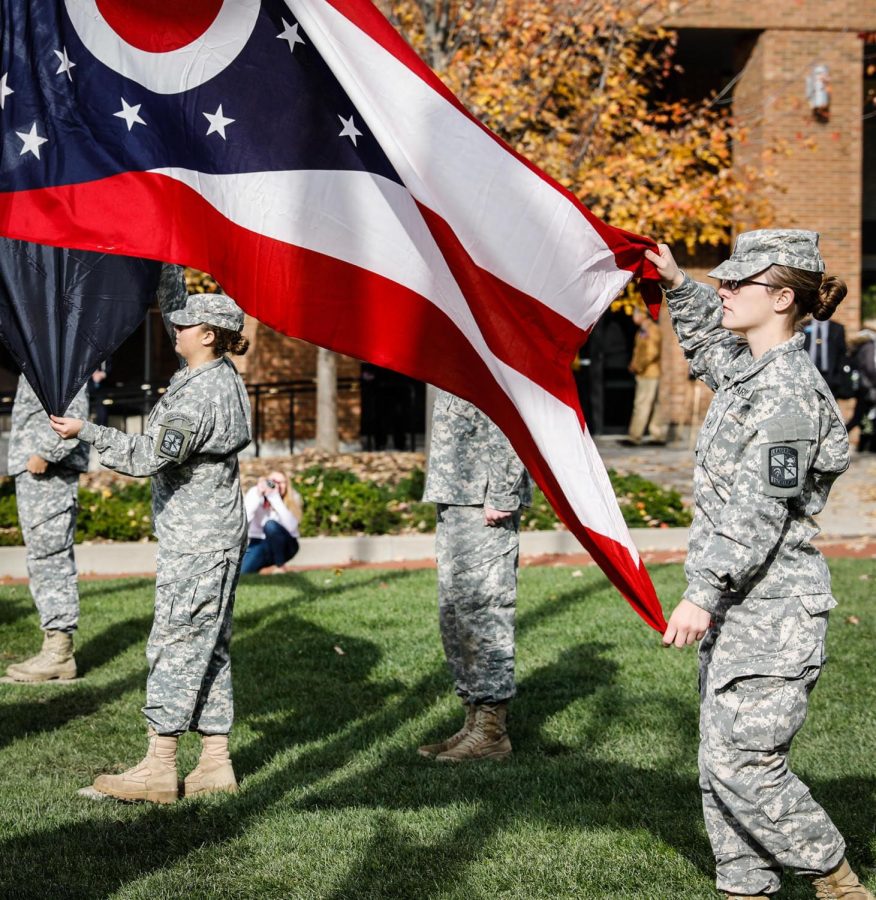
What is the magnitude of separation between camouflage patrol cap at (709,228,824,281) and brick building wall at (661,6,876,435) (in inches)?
651

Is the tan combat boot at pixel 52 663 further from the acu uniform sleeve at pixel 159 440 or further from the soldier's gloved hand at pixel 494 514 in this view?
the soldier's gloved hand at pixel 494 514

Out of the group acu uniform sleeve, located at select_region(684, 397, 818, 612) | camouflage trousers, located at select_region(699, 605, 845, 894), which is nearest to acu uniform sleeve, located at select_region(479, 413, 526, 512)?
camouflage trousers, located at select_region(699, 605, 845, 894)

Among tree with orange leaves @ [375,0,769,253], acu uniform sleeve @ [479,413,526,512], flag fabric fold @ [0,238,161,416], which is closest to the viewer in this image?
flag fabric fold @ [0,238,161,416]

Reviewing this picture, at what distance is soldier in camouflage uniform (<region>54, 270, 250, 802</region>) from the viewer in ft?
17.2

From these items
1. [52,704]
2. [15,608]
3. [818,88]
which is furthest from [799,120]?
[52,704]

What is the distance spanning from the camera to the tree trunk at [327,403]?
17516mm

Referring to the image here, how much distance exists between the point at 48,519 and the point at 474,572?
2761mm

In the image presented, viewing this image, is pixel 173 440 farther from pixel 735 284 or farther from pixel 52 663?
pixel 52 663

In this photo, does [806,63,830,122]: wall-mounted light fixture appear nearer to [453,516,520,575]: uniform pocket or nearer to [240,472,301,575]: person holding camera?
[240,472,301,575]: person holding camera

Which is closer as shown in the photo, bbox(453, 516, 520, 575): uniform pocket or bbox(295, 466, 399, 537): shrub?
bbox(453, 516, 520, 575): uniform pocket

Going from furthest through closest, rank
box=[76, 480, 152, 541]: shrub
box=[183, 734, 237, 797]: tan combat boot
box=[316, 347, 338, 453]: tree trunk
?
box=[316, 347, 338, 453]: tree trunk, box=[76, 480, 152, 541]: shrub, box=[183, 734, 237, 797]: tan combat boot

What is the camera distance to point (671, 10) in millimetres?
15789

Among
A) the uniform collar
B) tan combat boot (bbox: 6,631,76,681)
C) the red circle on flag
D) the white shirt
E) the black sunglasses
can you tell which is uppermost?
the red circle on flag

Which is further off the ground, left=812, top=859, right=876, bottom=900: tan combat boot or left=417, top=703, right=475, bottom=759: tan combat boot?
left=812, top=859, right=876, bottom=900: tan combat boot
